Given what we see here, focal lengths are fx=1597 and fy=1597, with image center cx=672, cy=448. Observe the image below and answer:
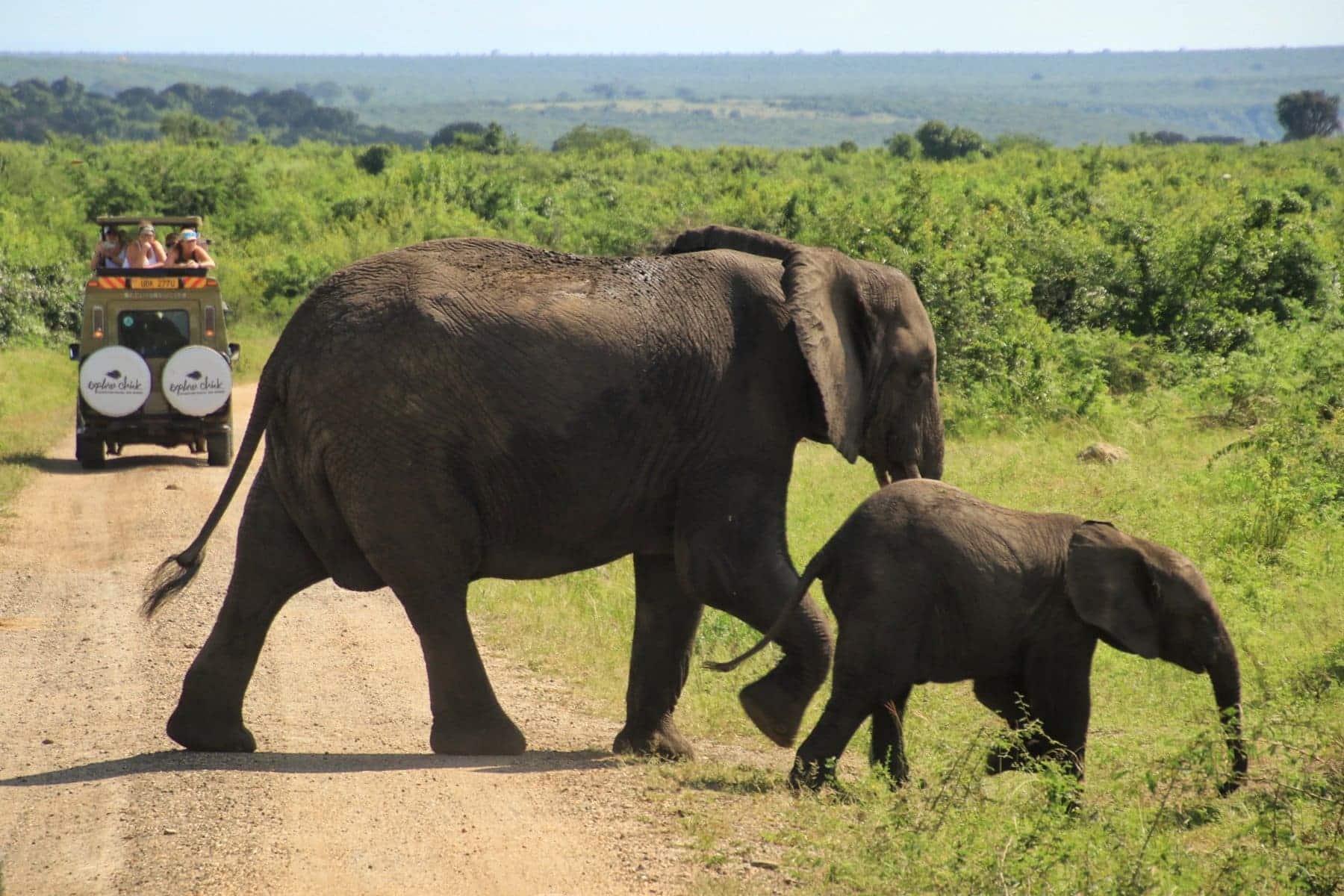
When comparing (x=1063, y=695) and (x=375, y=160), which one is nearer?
(x=1063, y=695)

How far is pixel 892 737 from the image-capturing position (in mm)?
6453

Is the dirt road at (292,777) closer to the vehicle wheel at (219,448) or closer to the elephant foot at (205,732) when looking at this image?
the elephant foot at (205,732)

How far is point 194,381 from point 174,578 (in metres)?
9.04

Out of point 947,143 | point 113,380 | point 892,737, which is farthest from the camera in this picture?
point 947,143

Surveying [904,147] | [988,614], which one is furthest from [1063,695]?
[904,147]

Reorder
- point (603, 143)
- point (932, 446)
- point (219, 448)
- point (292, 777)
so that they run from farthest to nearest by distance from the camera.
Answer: point (603, 143) → point (219, 448) → point (932, 446) → point (292, 777)

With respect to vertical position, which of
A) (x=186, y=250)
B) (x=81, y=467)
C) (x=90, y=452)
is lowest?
(x=81, y=467)

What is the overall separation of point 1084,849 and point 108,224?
14.0 meters

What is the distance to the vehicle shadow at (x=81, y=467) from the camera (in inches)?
640

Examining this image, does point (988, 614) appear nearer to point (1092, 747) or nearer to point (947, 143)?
point (1092, 747)

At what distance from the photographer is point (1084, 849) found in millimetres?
5180

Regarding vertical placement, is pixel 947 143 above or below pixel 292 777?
above

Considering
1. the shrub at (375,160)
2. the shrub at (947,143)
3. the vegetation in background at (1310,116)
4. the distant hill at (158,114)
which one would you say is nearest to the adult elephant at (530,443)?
the shrub at (375,160)

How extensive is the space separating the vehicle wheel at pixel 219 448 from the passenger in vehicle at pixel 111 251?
205cm
